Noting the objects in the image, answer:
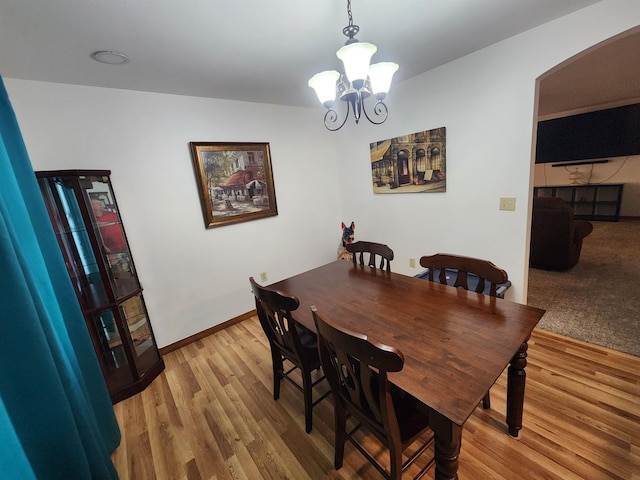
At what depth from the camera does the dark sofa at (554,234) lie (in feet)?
9.88

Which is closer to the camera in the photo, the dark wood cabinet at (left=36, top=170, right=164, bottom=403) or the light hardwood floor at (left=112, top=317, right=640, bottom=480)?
the light hardwood floor at (left=112, top=317, right=640, bottom=480)

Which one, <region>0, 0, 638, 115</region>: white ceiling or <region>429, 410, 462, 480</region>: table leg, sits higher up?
<region>0, 0, 638, 115</region>: white ceiling

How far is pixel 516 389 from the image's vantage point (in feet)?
4.26

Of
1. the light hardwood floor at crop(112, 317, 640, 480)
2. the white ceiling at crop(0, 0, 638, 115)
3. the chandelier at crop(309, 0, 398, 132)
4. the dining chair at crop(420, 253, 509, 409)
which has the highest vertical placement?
the white ceiling at crop(0, 0, 638, 115)

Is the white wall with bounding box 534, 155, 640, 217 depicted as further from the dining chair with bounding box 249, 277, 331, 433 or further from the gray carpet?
the dining chair with bounding box 249, 277, 331, 433

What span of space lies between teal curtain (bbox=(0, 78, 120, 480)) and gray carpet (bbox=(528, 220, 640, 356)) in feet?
10.4

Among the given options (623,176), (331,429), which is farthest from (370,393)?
(623,176)

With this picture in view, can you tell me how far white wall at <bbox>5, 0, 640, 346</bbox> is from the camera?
6.11 ft

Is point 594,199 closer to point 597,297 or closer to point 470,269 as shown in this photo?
point 597,297

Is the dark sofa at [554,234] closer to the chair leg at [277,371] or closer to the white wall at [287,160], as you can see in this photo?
the white wall at [287,160]

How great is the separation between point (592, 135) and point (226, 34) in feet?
22.8

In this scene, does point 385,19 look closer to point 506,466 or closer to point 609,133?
point 506,466

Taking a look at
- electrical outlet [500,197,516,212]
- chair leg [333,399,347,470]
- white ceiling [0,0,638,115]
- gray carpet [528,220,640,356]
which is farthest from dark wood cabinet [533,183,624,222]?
chair leg [333,399,347,470]

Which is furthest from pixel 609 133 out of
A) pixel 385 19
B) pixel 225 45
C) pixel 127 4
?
pixel 127 4
